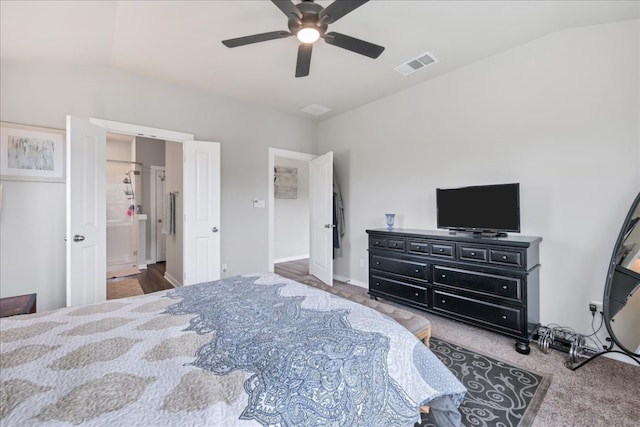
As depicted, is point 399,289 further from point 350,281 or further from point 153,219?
point 153,219

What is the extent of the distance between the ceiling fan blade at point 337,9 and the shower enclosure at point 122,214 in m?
5.35

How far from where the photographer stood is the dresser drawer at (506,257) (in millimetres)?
2367

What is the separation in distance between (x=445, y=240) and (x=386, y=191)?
137cm

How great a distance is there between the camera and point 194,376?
895 millimetres

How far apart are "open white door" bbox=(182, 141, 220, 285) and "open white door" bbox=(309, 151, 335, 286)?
1.60 meters

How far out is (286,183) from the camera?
6.61m

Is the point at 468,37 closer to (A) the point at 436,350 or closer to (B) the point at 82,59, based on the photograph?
(A) the point at 436,350

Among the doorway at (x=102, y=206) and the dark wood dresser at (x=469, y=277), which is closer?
the dark wood dresser at (x=469, y=277)

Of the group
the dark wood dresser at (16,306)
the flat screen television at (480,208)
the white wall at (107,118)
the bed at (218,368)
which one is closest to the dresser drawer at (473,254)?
the flat screen television at (480,208)

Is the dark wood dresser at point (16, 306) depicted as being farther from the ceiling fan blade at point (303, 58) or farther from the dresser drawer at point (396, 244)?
the dresser drawer at point (396, 244)

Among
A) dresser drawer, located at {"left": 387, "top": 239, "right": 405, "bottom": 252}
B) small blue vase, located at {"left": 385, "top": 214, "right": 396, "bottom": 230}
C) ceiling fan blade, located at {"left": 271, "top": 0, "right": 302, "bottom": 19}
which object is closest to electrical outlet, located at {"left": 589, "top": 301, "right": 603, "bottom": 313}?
dresser drawer, located at {"left": 387, "top": 239, "right": 405, "bottom": 252}

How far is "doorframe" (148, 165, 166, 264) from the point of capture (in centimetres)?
602

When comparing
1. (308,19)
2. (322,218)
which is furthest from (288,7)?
(322,218)

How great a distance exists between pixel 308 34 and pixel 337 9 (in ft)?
0.90
